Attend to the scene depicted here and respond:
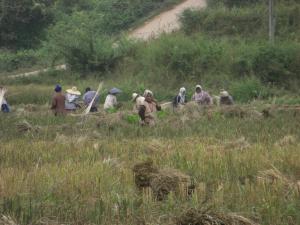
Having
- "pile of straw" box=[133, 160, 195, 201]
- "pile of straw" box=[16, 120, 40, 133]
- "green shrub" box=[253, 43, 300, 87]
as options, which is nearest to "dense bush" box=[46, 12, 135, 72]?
"green shrub" box=[253, 43, 300, 87]

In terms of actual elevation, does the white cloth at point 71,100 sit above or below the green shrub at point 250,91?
above

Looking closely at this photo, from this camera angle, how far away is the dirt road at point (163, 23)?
100ft

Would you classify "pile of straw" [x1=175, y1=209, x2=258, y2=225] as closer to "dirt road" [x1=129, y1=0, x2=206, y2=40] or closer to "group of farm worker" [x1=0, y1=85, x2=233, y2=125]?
"group of farm worker" [x1=0, y1=85, x2=233, y2=125]

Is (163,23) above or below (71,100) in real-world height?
above

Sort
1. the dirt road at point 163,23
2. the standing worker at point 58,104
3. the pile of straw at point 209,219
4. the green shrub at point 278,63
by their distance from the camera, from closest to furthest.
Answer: the pile of straw at point 209,219
the standing worker at point 58,104
the green shrub at point 278,63
the dirt road at point 163,23

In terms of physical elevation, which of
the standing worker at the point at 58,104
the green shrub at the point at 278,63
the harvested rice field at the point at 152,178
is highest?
the harvested rice field at the point at 152,178

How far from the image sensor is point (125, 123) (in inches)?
553

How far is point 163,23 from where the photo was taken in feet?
107

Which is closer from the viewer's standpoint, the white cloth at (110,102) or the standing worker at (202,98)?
the white cloth at (110,102)

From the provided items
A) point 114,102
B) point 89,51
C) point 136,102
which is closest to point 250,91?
point 114,102

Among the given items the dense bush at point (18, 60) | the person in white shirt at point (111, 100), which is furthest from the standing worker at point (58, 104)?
the dense bush at point (18, 60)

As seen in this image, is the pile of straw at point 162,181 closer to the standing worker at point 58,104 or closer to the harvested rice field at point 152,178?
the harvested rice field at point 152,178

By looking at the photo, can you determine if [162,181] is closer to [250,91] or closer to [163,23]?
[250,91]

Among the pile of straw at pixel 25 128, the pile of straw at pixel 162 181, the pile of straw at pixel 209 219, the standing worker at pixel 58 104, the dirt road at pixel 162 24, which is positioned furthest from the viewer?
the dirt road at pixel 162 24
